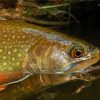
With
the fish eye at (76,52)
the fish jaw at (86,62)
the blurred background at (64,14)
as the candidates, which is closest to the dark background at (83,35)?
the blurred background at (64,14)

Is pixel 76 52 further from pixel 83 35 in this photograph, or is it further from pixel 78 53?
pixel 83 35

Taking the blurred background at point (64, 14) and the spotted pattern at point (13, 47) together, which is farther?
the blurred background at point (64, 14)

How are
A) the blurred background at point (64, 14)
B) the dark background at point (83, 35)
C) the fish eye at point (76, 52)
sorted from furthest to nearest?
the blurred background at point (64, 14)
the fish eye at point (76, 52)
the dark background at point (83, 35)

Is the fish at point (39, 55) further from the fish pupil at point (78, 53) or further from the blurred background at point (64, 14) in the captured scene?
the blurred background at point (64, 14)

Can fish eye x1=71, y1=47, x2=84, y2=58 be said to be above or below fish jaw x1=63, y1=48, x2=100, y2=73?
above

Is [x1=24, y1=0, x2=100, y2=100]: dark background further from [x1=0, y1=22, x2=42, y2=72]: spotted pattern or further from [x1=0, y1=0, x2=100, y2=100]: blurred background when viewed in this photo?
[x1=0, y1=22, x2=42, y2=72]: spotted pattern

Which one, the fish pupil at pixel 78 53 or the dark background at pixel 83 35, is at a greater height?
the fish pupil at pixel 78 53

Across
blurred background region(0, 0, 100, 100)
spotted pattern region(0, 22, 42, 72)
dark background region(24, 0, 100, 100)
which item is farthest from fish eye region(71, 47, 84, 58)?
blurred background region(0, 0, 100, 100)

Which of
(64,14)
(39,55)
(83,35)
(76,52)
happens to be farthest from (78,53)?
Result: (64,14)

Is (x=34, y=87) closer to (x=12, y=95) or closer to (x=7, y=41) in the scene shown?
(x=12, y=95)
